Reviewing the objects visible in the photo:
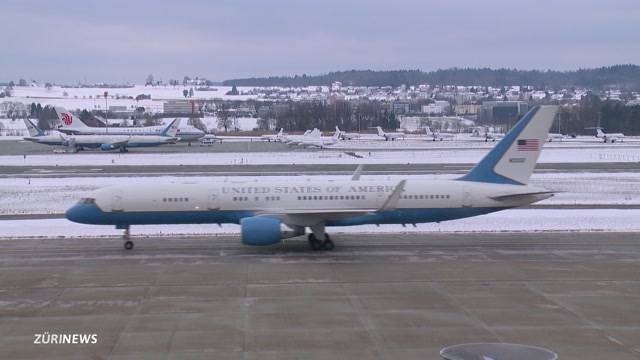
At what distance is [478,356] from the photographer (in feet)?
32.3

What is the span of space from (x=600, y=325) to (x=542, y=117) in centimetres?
1384

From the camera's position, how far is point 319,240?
1177 inches

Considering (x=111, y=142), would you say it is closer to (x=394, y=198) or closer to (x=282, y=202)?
(x=282, y=202)

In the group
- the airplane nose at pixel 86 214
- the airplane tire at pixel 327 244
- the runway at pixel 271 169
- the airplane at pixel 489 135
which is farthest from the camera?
the airplane at pixel 489 135

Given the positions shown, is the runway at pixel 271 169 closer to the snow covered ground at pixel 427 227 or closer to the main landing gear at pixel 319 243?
the snow covered ground at pixel 427 227

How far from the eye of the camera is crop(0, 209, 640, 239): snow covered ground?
34.7 meters

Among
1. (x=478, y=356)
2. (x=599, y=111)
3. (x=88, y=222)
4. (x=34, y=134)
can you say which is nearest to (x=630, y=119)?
(x=599, y=111)

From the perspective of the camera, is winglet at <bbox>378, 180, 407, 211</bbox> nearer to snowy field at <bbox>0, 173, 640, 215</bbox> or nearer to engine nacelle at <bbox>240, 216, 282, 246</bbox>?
engine nacelle at <bbox>240, 216, 282, 246</bbox>

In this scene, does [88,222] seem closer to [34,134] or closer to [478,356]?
[478,356]

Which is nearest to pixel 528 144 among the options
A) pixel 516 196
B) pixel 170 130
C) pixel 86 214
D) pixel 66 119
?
pixel 516 196

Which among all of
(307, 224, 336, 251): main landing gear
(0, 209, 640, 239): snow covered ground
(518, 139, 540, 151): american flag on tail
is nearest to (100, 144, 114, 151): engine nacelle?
(0, 209, 640, 239): snow covered ground

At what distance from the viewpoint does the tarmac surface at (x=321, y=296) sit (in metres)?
17.7

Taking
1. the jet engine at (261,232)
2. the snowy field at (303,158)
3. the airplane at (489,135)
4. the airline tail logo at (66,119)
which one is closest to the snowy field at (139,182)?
the jet engine at (261,232)

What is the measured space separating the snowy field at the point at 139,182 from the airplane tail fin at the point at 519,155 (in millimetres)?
12166
